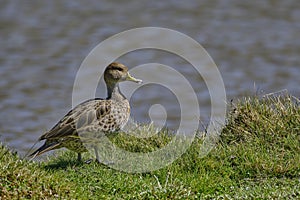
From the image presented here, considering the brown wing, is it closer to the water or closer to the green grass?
the green grass

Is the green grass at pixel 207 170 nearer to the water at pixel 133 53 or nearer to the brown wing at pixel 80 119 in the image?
the brown wing at pixel 80 119

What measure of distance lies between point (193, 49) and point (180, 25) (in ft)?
3.71

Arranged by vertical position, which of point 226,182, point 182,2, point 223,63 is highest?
point 182,2

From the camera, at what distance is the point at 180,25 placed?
16.5 metres

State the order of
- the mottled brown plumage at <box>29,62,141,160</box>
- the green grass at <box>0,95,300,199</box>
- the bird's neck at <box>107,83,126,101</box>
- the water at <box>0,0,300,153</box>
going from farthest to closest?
the water at <box>0,0,300,153</box> → the bird's neck at <box>107,83,126,101</box> → the mottled brown plumage at <box>29,62,141,160</box> → the green grass at <box>0,95,300,199</box>

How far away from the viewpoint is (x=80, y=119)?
25.6ft

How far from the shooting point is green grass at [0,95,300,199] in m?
6.55

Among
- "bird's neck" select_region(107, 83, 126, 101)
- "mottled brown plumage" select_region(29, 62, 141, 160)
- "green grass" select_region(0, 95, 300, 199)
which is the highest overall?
"bird's neck" select_region(107, 83, 126, 101)

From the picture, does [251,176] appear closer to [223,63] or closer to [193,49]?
[223,63]

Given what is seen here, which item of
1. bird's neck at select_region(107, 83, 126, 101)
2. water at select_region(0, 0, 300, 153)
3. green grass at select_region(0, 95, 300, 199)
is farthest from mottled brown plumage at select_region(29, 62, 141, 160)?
Answer: water at select_region(0, 0, 300, 153)

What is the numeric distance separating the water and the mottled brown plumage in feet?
10.0

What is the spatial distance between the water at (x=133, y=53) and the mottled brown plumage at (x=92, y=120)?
3.05 meters

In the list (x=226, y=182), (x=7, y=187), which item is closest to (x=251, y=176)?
(x=226, y=182)

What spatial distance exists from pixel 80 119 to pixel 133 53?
7.76 meters
